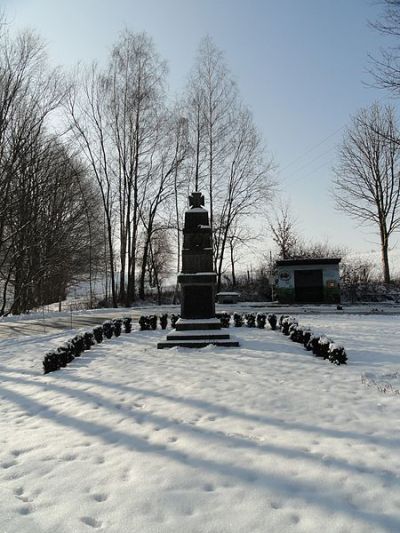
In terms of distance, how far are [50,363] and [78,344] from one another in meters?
1.70

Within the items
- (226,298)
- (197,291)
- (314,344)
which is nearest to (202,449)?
(314,344)

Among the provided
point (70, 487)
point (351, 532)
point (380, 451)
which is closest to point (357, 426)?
point (380, 451)

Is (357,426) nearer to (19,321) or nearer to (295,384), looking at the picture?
(295,384)

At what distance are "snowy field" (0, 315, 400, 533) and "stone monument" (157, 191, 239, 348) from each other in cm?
315

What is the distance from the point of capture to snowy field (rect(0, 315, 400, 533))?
2.97m

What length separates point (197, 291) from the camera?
1283cm

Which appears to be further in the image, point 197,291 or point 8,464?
point 197,291

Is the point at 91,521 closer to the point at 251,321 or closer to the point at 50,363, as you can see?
the point at 50,363

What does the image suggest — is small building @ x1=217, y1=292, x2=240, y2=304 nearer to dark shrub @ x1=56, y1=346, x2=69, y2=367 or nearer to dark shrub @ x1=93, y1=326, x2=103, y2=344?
dark shrub @ x1=93, y1=326, x2=103, y2=344

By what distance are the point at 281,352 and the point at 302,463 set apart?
6.08m

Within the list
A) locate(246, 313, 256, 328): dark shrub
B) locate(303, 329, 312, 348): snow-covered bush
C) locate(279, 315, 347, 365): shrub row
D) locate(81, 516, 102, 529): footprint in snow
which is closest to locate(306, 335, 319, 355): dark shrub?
locate(279, 315, 347, 365): shrub row

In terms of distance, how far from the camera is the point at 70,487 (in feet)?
11.3

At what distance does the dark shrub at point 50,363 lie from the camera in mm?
8281

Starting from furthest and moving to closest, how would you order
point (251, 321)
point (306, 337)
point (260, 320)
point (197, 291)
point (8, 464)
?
point (251, 321) < point (260, 320) < point (197, 291) < point (306, 337) < point (8, 464)
